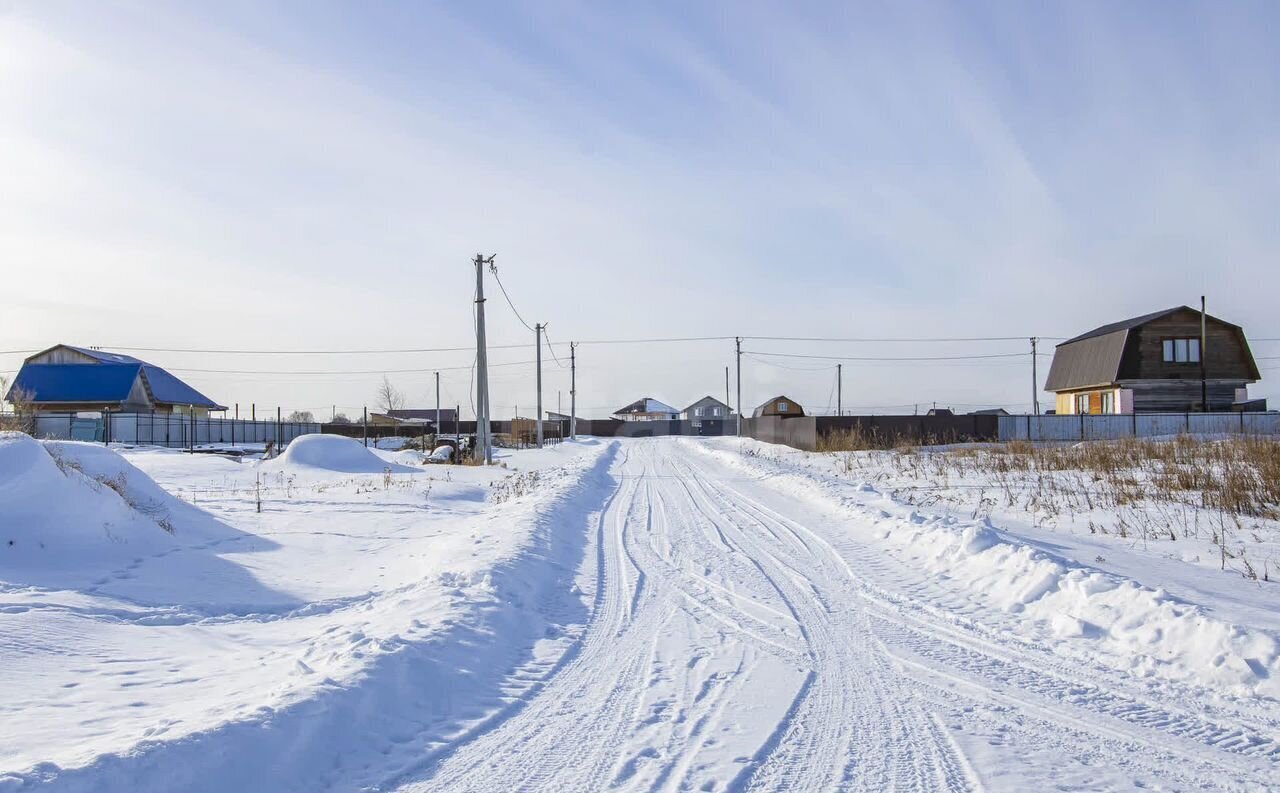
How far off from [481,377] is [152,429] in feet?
75.8

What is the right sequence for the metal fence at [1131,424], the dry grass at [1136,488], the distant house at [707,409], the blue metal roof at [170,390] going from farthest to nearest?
the distant house at [707,409] < the blue metal roof at [170,390] < the metal fence at [1131,424] < the dry grass at [1136,488]

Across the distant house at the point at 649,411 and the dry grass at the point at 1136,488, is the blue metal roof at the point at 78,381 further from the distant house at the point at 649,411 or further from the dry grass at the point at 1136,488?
the distant house at the point at 649,411

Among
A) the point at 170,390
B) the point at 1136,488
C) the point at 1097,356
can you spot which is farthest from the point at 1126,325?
the point at 170,390

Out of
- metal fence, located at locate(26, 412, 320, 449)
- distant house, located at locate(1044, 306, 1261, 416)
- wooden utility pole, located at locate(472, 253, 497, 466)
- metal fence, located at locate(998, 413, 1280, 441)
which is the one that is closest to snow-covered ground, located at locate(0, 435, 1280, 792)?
wooden utility pole, located at locate(472, 253, 497, 466)

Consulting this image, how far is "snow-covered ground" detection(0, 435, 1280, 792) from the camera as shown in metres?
3.56

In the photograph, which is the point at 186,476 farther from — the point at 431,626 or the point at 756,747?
the point at 756,747

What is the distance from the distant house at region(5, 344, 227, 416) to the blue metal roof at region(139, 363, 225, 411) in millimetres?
91

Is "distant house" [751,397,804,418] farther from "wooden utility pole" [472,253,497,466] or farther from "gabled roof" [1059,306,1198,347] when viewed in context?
"wooden utility pole" [472,253,497,466]

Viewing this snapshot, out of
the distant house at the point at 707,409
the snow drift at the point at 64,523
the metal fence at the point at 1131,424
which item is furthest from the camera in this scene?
the distant house at the point at 707,409

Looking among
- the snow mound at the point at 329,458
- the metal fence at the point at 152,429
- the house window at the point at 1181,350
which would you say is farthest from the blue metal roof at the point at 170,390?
the house window at the point at 1181,350

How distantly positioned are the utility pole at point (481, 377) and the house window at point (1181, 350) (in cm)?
3852

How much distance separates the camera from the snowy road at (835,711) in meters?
3.53

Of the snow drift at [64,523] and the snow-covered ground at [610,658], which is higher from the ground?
the snow drift at [64,523]

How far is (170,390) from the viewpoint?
5556 centimetres
